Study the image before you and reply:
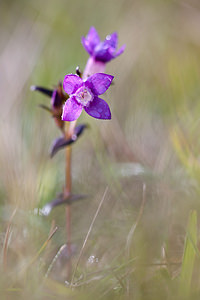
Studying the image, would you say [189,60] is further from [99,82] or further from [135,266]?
[135,266]

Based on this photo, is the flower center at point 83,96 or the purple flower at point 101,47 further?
the purple flower at point 101,47

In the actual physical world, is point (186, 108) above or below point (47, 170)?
above

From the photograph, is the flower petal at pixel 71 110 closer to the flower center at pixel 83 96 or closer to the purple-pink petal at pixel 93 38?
the flower center at pixel 83 96

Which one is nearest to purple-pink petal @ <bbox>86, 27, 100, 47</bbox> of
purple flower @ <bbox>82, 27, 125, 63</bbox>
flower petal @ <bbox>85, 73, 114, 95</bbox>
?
purple flower @ <bbox>82, 27, 125, 63</bbox>

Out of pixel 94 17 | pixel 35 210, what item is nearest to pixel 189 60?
pixel 94 17

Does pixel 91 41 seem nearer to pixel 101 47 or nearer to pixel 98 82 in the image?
pixel 101 47

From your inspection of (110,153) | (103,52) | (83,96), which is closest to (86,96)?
(83,96)

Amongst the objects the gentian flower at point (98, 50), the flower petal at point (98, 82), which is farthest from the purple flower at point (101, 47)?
the flower petal at point (98, 82)

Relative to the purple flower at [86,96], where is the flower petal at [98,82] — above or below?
above
